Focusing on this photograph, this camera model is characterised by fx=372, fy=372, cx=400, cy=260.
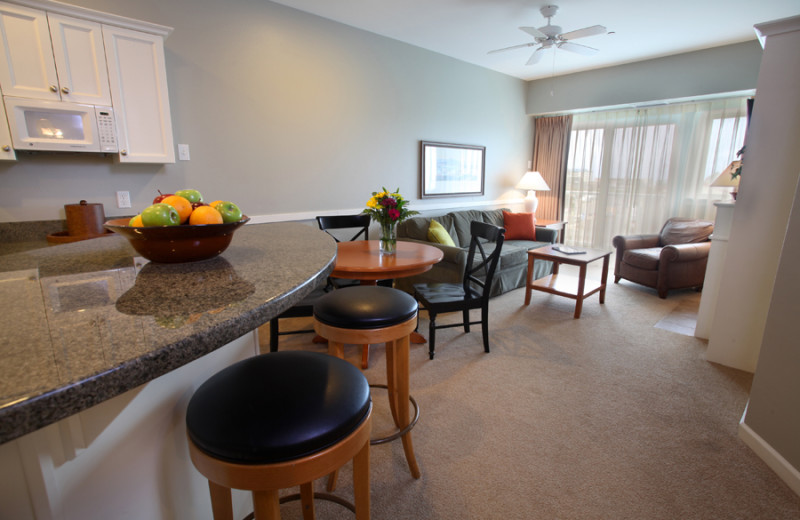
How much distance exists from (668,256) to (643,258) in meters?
0.28

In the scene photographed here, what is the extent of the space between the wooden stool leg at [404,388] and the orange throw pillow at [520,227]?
12.4 ft

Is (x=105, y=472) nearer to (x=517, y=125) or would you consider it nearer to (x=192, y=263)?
(x=192, y=263)

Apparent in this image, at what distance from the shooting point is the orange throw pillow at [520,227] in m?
4.96

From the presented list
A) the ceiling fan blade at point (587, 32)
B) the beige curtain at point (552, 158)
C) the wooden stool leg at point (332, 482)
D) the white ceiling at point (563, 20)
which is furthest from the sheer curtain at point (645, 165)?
the wooden stool leg at point (332, 482)

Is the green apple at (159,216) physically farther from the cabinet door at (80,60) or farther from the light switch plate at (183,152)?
the light switch plate at (183,152)

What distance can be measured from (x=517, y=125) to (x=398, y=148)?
264cm

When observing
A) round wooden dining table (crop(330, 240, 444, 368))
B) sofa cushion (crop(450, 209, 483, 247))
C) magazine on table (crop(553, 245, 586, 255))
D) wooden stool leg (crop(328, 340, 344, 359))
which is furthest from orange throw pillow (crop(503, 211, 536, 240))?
wooden stool leg (crop(328, 340, 344, 359))

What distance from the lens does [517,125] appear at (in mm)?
5879

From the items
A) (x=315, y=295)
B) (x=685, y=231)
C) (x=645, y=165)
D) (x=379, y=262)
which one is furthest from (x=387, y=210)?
(x=645, y=165)

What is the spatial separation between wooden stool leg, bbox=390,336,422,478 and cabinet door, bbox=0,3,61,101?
2422mm

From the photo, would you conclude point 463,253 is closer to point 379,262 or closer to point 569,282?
point 569,282

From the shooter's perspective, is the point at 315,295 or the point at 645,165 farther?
the point at 645,165

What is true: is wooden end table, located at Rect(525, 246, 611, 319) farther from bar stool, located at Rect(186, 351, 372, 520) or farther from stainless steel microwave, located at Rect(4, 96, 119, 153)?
stainless steel microwave, located at Rect(4, 96, 119, 153)

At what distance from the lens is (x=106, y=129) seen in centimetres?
230
